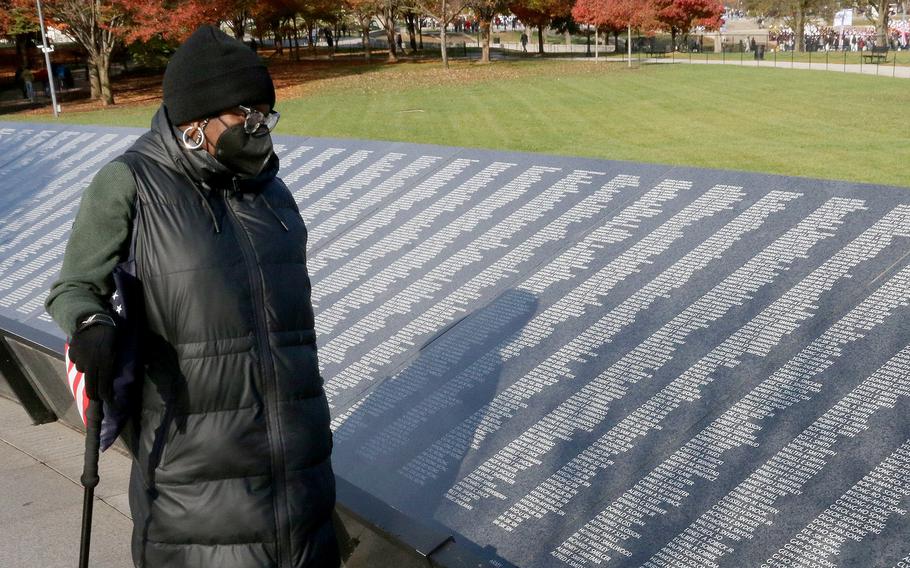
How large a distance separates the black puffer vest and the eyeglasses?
168 mm

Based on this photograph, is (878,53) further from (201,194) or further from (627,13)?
(201,194)

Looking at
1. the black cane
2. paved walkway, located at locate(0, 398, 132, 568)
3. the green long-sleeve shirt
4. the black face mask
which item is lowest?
paved walkway, located at locate(0, 398, 132, 568)

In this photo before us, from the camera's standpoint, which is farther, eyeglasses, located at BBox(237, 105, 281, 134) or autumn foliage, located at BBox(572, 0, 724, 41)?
autumn foliage, located at BBox(572, 0, 724, 41)

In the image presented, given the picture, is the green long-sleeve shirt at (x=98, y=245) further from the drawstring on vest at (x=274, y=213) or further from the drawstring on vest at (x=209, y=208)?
the drawstring on vest at (x=274, y=213)

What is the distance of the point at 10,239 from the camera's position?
7.59m

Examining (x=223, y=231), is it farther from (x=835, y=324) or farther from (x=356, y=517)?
(x=835, y=324)

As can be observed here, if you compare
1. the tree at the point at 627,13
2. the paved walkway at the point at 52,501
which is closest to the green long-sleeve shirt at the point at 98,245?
the paved walkway at the point at 52,501

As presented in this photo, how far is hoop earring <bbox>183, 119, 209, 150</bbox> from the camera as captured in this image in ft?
8.84

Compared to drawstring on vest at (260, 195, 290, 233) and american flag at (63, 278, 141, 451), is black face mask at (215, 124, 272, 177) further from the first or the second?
american flag at (63, 278, 141, 451)

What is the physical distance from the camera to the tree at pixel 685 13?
51312mm

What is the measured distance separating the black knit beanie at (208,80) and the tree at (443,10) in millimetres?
42757

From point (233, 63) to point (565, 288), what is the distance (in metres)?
2.27

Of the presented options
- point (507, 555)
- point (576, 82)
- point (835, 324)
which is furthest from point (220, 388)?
point (576, 82)

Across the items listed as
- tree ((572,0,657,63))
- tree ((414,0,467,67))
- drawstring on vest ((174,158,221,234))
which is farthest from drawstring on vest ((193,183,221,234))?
tree ((572,0,657,63))
